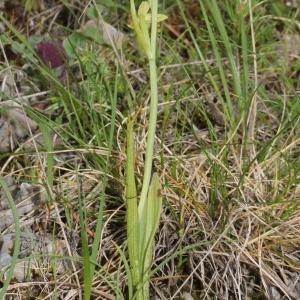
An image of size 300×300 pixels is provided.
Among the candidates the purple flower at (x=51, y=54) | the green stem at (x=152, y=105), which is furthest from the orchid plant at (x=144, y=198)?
the purple flower at (x=51, y=54)

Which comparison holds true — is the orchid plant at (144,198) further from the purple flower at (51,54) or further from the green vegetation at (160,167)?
the purple flower at (51,54)

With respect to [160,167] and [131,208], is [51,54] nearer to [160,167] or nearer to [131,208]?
[160,167]

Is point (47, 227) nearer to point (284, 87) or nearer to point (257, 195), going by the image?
point (257, 195)

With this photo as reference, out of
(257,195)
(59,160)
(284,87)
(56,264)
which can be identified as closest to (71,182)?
(59,160)

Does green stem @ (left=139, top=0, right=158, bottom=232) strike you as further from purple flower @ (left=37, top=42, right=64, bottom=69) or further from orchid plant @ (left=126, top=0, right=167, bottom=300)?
purple flower @ (left=37, top=42, right=64, bottom=69)

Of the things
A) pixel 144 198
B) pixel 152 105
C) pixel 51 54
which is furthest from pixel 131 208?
pixel 51 54

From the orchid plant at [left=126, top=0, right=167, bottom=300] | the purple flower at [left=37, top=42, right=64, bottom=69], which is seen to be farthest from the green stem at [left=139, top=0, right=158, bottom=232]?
the purple flower at [left=37, top=42, right=64, bottom=69]
